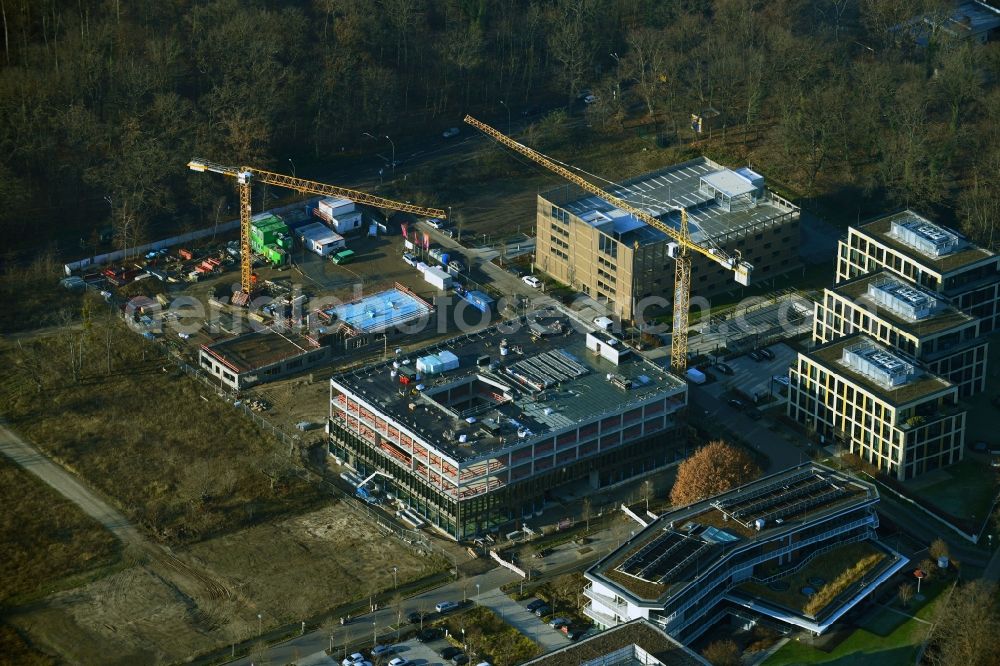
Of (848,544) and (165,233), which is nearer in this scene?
(848,544)

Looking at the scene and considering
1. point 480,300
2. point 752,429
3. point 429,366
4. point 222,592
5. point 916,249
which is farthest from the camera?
point 480,300

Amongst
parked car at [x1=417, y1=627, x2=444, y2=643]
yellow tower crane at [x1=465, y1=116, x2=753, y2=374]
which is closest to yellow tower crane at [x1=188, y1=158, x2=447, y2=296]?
yellow tower crane at [x1=465, y1=116, x2=753, y2=374]

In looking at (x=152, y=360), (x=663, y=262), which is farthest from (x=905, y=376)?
(x=152, y=360)

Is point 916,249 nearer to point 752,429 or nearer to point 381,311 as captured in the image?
point 752,429

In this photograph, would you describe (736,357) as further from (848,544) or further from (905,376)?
(848,544)

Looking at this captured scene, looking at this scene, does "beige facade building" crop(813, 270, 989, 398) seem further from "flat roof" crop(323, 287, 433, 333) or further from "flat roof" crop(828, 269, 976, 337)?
"flat roof" crop(323, 287, 433, 333)

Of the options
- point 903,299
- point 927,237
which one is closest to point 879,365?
point 903,299
